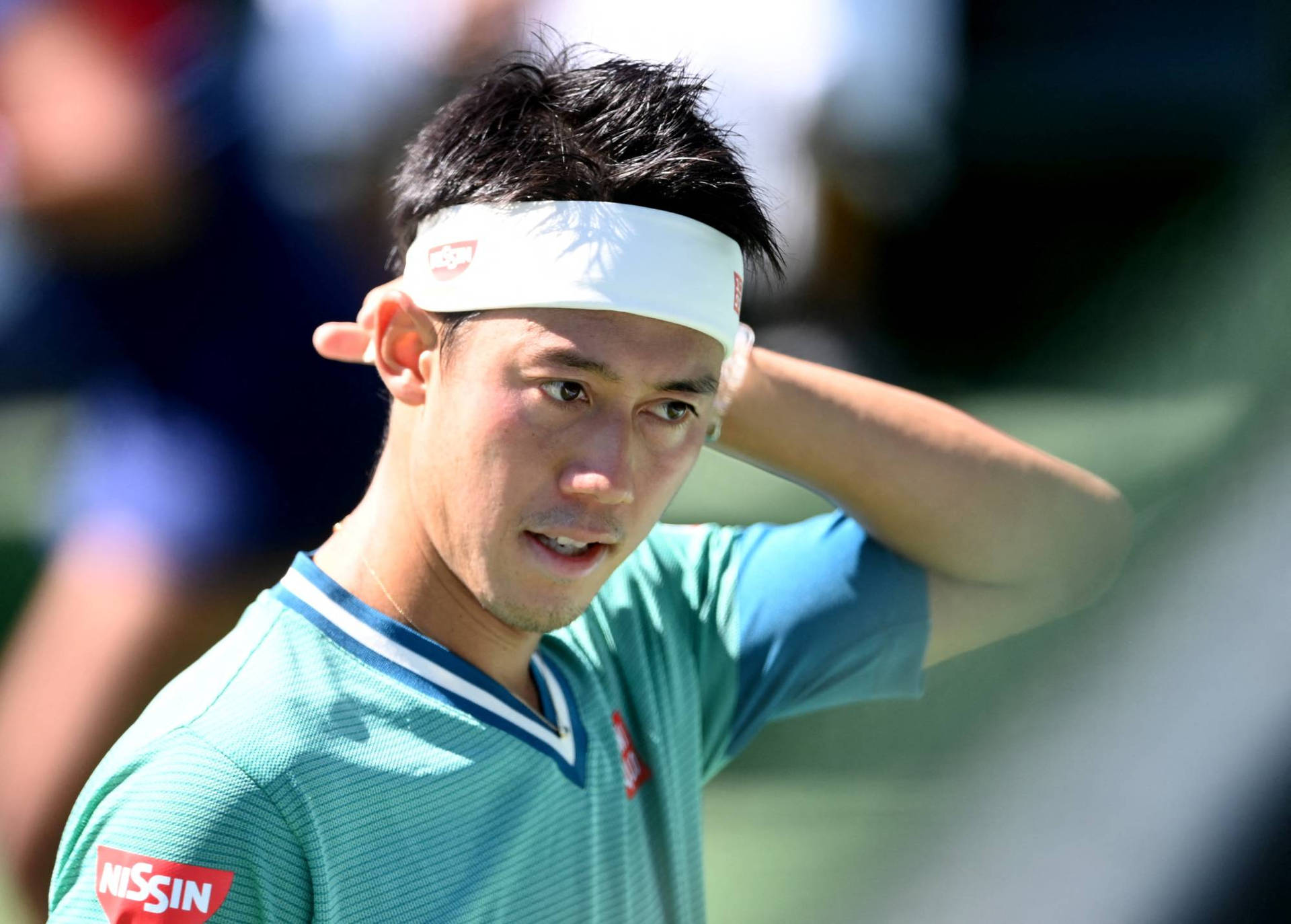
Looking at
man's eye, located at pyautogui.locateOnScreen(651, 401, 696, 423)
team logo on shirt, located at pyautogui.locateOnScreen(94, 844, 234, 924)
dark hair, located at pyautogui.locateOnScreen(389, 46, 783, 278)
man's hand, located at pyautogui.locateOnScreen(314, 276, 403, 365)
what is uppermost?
dark hair, located at pyautogui.locateOnScreen(389, 46, 783, 278)

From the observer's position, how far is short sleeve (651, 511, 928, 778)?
4.67 feet

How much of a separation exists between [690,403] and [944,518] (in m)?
0.37

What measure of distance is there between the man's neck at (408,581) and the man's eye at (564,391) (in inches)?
6.9

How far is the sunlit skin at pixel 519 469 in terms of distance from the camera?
113cm

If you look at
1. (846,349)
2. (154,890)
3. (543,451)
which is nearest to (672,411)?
(543,451)

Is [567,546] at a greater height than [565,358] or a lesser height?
lesser

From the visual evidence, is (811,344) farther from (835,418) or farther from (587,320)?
(587,320)

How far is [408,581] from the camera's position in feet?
3.82

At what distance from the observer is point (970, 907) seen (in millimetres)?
1006

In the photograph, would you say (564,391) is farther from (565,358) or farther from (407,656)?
(407,656)

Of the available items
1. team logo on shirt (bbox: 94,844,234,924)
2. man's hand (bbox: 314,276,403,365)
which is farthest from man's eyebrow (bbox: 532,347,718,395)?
team logo on shirt (bbox: 94,844,234,924)

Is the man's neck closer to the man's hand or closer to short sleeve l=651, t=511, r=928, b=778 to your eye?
the man's hand

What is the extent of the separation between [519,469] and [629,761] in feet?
1.18

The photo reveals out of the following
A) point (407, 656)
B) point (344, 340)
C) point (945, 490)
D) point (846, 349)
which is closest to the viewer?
point (407, 656)
